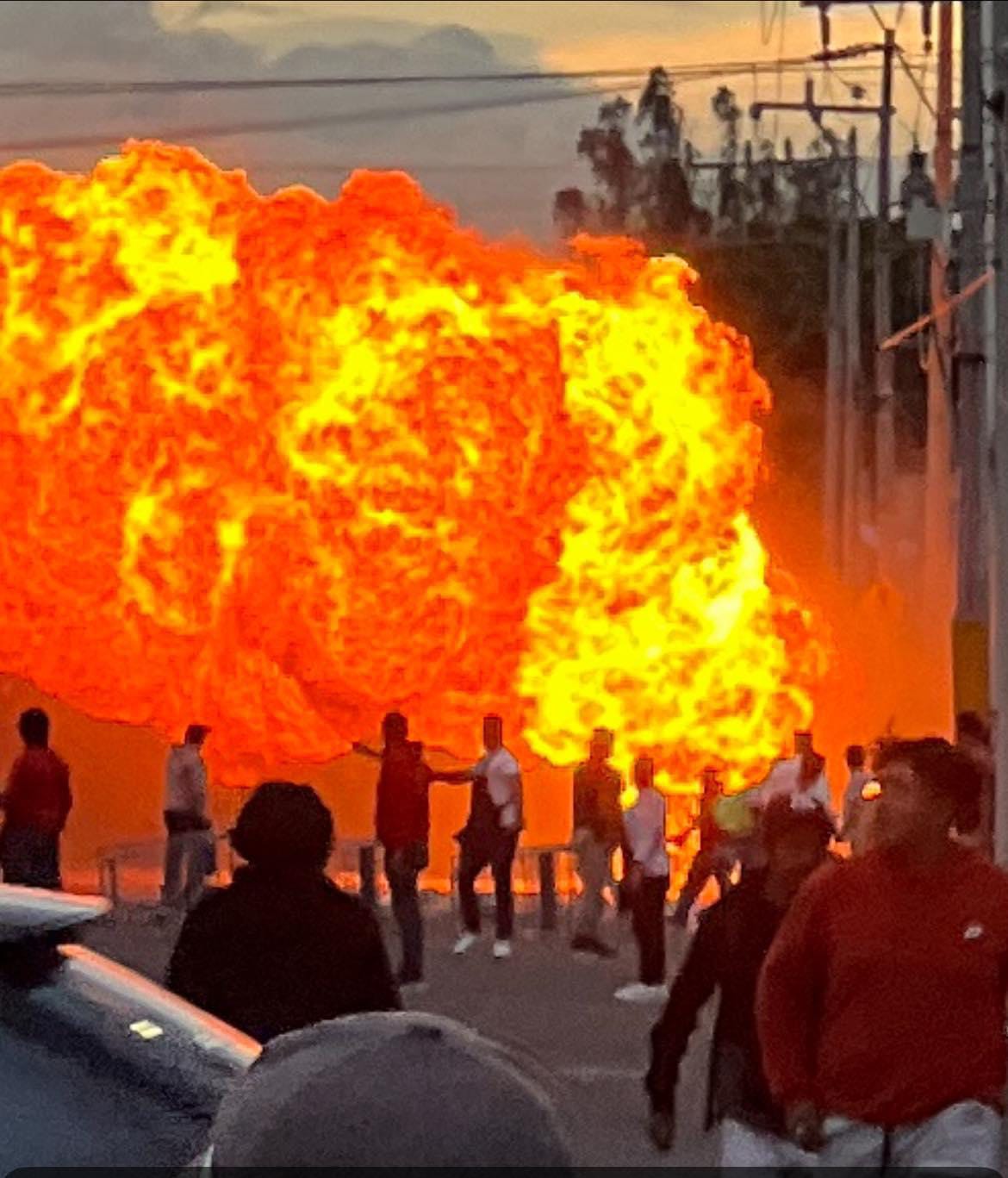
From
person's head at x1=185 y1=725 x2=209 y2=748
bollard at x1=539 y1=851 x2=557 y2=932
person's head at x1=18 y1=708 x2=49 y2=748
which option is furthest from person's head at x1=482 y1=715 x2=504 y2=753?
person's head at x1=18 y1=708 x2=49 y2=748

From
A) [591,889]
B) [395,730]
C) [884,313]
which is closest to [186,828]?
[591,889]

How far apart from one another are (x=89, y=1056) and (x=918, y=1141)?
96.8 inches

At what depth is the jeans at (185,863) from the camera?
2603 centimetres

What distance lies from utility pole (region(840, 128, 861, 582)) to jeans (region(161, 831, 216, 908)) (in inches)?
1133

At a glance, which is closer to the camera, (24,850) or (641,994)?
(641,994)

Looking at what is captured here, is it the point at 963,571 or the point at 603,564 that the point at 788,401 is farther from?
the point at 963,571

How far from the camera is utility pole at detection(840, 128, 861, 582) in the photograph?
176ft

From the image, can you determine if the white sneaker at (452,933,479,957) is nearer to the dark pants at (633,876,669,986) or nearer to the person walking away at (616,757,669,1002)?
the person walking away at (616,757,669,1002)

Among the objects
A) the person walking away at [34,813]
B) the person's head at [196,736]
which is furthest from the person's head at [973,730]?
the person's head at [196,736]

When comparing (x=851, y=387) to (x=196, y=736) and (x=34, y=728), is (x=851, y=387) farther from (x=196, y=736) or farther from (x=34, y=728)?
(x=34, y=728)

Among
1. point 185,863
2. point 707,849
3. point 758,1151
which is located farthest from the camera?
point 185,863

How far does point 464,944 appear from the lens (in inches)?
936

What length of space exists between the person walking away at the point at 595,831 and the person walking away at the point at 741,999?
14443 millimetres

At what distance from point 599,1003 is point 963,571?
6330 mm
